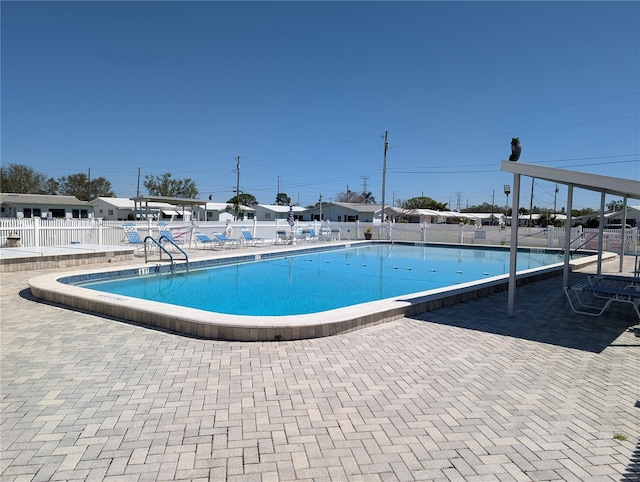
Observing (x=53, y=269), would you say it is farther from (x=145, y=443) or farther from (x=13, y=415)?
(x=145, y=443)

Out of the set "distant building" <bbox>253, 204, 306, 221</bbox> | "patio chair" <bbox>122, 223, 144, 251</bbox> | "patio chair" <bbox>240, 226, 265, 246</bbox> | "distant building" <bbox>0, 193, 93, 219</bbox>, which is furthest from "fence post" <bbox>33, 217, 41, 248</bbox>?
"distant building" <bbox>253, 204, 306, 221</bbox>

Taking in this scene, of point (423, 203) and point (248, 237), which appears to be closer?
point (248, 237)

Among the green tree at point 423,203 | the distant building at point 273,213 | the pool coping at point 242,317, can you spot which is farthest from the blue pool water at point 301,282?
the green tree at point 423,203

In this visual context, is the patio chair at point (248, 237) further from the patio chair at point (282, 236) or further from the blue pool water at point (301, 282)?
the blue pool water at point (301, 282)

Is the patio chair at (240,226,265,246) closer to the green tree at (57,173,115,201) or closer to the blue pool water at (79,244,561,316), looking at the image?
the blue pool water at (79,244,561,316)

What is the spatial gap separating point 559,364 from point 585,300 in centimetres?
420

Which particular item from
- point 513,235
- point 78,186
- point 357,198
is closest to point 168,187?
point 78,186

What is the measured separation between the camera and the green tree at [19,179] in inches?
2149

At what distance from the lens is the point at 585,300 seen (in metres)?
7.39

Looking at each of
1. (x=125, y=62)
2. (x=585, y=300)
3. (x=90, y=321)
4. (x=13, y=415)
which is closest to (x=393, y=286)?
(x=585, y=300)

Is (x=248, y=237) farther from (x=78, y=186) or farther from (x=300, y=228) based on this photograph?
(x=78, y=186)

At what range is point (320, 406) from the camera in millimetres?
2990

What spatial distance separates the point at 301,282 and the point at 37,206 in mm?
43090

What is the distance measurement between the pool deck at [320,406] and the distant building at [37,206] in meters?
40.9
